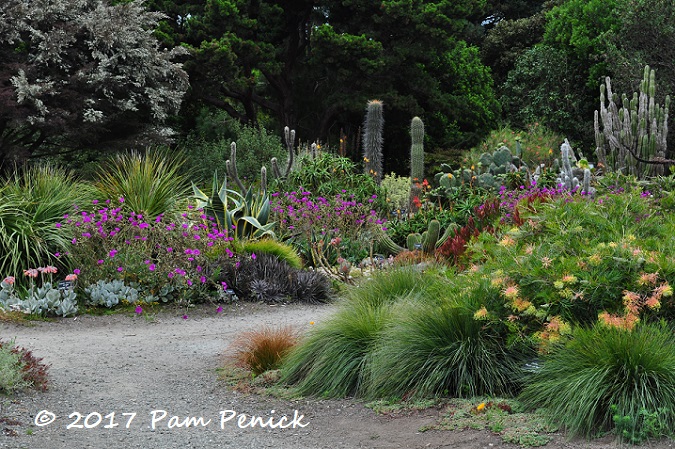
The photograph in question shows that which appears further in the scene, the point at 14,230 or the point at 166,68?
the point at 166,68

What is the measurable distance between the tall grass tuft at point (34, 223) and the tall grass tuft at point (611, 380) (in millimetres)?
5890

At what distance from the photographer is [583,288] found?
456 cm

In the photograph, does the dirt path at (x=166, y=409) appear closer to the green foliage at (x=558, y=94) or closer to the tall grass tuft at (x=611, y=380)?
the tall grass tuft at (x=611, y=380)

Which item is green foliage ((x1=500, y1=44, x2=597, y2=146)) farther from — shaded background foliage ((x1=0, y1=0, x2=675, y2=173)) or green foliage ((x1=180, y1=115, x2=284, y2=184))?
green foliage ((x1=180, y1=115, x2=284, y2=184))

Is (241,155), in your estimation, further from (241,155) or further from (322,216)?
(322,216)

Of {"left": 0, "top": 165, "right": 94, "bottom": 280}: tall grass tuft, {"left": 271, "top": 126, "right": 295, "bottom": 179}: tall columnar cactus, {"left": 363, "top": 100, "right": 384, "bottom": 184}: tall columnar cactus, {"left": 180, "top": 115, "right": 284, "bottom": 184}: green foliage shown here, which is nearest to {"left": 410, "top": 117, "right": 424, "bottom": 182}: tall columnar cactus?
{"left": 363, "top": 100, "right": 384, "bottom": 184}: tall columnar cactus

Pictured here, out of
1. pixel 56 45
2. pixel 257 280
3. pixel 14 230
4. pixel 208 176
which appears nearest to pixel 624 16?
pixel 208 176

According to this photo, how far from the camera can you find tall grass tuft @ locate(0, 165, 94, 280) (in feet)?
28.6

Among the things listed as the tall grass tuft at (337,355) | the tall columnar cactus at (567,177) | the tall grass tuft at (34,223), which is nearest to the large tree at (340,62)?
the tall columnar cactus at (567,177)

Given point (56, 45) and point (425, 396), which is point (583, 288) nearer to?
point (425, 396)

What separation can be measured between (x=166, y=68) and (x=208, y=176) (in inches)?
122

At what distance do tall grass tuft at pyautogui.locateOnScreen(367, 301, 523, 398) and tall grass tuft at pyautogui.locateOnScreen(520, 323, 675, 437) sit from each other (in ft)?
1.70

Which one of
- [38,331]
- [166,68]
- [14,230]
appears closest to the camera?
[38,331]

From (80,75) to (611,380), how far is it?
39.5ft
